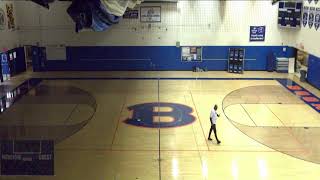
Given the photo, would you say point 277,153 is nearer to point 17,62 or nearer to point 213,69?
point 213,69

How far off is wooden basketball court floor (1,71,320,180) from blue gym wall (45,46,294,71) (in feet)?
19.5

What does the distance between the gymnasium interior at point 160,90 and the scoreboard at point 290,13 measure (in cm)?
10

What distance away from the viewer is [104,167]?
1317 centimetres

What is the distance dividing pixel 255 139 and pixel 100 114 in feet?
25.2

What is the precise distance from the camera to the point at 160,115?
746 inches

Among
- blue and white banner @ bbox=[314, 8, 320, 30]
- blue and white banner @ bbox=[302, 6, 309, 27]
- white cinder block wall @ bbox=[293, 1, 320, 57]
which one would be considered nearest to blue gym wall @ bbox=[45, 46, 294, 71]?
white cinder block wall @ bbox=[293, 1, 320, 57]

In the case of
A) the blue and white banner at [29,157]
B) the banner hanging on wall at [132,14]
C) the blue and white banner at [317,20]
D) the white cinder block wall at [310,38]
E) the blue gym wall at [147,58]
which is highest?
the banner hanging on wall at [132,14]

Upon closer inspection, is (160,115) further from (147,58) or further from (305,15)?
(305,15)

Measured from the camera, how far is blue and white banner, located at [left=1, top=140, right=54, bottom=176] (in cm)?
822

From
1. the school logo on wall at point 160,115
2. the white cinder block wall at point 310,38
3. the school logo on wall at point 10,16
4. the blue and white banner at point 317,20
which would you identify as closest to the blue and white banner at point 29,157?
the school logo on wall at point 160,115

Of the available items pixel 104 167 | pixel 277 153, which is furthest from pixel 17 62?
pixel 277 153

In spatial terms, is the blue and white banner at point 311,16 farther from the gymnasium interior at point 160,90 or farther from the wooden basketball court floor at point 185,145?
the wooden basketball court floor at point 185,145

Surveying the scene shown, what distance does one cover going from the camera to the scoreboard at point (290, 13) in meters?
26.1

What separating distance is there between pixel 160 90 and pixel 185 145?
8537 mm
